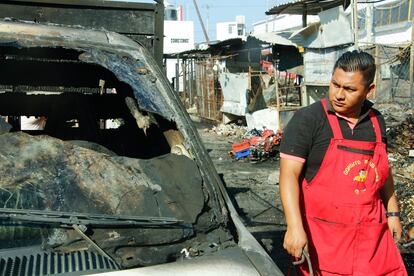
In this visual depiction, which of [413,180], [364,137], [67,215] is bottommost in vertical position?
[413,180]

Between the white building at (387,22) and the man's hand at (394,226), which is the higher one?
the white building at (387,22)

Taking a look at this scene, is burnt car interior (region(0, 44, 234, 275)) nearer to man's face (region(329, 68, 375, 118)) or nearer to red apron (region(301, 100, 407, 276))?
red apron (region(301, 100, 407, 276))

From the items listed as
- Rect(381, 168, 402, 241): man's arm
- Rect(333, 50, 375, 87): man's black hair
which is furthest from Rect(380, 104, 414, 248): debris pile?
Rect(333, 50, 375, 87): man's black hair

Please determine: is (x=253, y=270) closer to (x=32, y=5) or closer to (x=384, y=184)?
(x=384, y=184)

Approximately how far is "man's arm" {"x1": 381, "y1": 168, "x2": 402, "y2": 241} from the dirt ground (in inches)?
34.7

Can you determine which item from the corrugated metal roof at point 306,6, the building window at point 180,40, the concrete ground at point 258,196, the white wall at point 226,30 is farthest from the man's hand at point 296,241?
the white wall at point 226,30

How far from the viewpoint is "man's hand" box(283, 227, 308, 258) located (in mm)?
2195

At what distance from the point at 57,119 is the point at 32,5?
1.23 meters

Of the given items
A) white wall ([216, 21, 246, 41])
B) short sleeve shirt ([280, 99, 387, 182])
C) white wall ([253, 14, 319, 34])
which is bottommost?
short sleeve shirt ([280, 99, 387, 182])

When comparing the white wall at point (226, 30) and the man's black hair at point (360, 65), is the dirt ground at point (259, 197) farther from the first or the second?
the white wall at point (226, 30)

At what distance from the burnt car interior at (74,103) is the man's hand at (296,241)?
1084 millimetres

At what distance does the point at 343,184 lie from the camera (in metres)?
2.32

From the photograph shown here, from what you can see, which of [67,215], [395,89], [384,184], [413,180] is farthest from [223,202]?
[395,89]

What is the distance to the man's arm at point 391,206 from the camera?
255 cm
